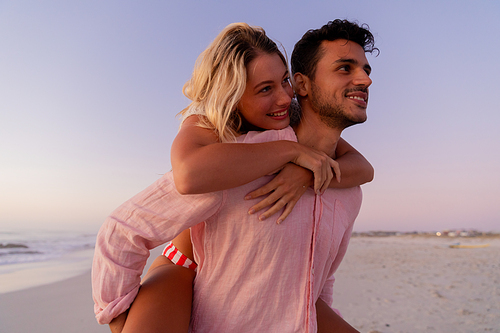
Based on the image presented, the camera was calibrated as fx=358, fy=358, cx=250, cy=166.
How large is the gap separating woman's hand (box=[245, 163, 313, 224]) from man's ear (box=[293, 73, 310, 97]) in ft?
2.32

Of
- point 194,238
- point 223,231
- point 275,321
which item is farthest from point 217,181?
point 275,321

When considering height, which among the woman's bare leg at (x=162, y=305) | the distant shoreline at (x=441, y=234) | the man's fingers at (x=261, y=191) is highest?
the man's fingers at (x=261, y=191)

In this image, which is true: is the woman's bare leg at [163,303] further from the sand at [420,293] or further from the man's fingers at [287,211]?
the sand at [420,293]

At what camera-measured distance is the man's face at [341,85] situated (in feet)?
7.16

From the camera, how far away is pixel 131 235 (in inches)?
66.1

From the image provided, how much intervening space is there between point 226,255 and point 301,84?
1274 millimetres

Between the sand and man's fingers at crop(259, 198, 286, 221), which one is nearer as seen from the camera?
man's fingers at crop(259, 198, 286, 221)

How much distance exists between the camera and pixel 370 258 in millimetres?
11055

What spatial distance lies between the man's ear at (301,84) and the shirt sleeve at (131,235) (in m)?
1.05

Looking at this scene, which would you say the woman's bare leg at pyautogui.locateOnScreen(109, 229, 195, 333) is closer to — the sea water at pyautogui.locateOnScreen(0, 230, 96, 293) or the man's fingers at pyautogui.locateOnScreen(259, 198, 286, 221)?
the man's fingers at pyautogui.locateOnScreen(259, 198, 286, 221)

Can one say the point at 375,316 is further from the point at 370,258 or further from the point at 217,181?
the point at 370,258

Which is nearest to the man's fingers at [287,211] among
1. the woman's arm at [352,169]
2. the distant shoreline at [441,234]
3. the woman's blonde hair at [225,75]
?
the woman's arm at [352,169]

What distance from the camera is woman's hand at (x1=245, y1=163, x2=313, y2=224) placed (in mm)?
1841

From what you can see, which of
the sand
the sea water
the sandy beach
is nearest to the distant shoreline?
the sand
